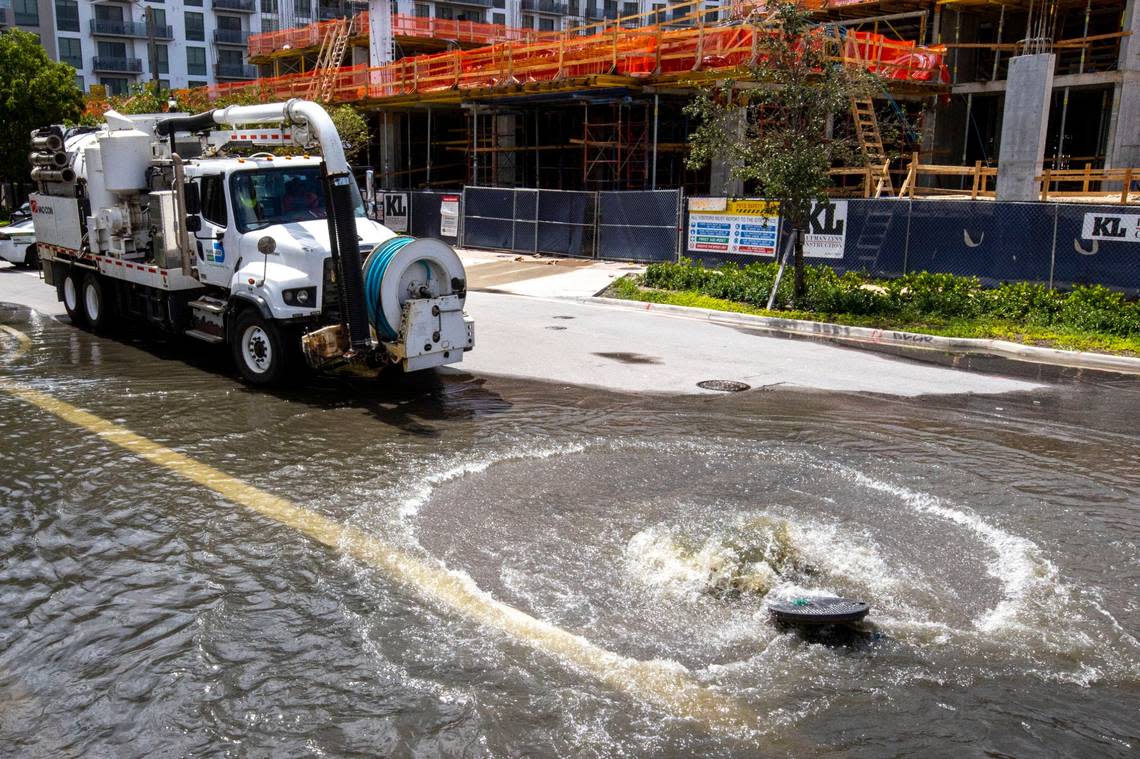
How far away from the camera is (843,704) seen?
505cm

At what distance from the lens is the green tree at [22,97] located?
43406 millimetres

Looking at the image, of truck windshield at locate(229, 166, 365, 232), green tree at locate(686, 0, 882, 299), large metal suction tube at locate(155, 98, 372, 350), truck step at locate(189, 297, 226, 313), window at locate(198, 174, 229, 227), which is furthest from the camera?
green tree at locate(686, 0, 882, 299)

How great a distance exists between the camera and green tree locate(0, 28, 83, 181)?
142 feet

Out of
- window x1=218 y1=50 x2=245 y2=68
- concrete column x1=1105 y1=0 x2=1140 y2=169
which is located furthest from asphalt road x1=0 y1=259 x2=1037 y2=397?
window x1=218 y1=50 x2=245 y2=68

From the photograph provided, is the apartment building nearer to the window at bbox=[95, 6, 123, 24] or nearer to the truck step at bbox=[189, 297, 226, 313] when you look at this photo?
the window at bbox=[95, 6, 123, 24]

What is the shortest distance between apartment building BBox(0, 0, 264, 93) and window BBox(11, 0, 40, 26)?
76mm

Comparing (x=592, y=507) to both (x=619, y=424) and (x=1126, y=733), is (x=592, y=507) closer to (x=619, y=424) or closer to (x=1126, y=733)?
(x=619, y=424)

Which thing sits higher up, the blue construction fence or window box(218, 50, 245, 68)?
window box(218, 50, 245, 68)

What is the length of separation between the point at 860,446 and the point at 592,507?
3289 mm

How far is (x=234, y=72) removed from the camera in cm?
8144

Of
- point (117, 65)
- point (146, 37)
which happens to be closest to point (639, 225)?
point (146, 37)

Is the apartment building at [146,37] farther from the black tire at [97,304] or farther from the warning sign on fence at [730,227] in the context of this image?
the black tire at [97,304]

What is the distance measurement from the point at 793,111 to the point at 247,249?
9996mm

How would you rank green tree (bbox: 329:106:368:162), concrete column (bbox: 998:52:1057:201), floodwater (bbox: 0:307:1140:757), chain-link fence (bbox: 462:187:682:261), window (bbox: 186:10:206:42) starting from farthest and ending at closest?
window (bbox: 186:10:206:42), green tree (bbox: 329:106:368:162), chain-link fence (bbox: 462:187:682:261), concrete column (bbox: 998:52:1057:201), floodwater (bbox: 0:307:1140:757)
